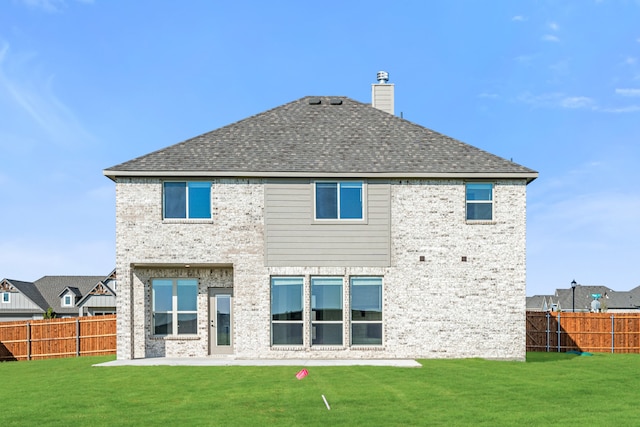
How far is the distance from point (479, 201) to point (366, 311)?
17.5 ft

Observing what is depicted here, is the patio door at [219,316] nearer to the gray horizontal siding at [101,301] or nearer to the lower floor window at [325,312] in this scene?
the lower floor window at [325,312]

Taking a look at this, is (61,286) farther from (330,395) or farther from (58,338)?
(330,395)

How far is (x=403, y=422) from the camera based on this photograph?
1123 centimetres

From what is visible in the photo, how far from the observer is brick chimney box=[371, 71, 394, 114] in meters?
25.0

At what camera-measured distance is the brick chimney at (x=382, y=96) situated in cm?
2503

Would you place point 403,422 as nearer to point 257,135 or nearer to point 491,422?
point 491,422

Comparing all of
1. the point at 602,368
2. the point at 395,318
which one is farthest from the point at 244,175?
the point at 602,368

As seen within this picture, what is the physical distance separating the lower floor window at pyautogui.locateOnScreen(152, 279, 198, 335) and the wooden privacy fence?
A: 6157mm

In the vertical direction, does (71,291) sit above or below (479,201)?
below

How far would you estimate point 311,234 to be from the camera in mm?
21219

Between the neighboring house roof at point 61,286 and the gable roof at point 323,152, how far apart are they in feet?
169

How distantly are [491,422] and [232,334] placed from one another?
39.6ft

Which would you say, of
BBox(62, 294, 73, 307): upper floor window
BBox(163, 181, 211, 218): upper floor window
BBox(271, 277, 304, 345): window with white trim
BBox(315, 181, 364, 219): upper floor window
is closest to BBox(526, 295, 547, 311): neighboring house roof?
BBox(62, 294, 73, 307): upper floor window

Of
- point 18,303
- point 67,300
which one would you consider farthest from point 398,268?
point 67,300
